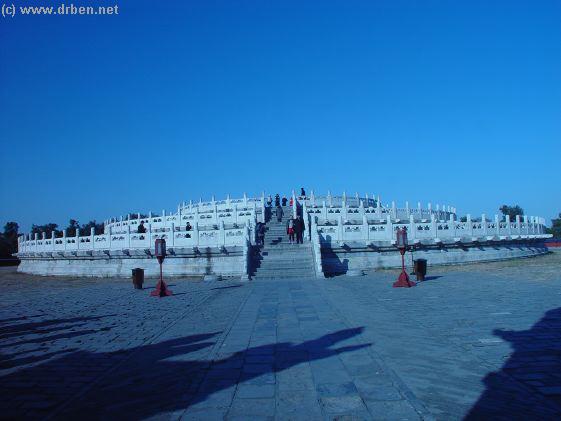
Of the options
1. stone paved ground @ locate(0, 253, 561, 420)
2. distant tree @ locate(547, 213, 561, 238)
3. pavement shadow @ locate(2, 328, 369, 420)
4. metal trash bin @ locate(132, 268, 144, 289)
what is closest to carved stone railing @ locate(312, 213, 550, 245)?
metal trash bin @ locate(132, 268, 144, 289)

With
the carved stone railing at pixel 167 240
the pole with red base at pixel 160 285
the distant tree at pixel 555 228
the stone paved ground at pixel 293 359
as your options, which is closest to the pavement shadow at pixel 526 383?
the stone paved ground at pixel 293 359

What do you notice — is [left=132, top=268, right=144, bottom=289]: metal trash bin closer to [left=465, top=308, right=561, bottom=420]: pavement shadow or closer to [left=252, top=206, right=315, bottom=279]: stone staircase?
[left=252, top=206, right=315, bottom=279]: stone staircase

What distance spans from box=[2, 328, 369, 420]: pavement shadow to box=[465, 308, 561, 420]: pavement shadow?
186cm

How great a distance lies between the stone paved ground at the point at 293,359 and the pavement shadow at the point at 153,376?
0.02 metres

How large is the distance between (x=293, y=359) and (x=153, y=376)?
1625 millimetres

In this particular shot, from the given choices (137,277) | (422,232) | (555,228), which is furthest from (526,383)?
(555,228)

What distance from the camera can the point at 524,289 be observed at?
11891mm

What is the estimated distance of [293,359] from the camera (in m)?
5.57

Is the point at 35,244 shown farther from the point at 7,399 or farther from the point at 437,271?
the point at 7,399

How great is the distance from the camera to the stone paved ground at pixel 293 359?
4062 millimetres

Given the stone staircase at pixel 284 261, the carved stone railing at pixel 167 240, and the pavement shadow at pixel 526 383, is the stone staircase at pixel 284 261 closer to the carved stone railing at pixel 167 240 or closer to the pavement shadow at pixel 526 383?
the carved stone railing at pixel 167 240

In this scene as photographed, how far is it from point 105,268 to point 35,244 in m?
7.54

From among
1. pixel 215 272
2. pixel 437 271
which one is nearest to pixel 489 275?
pixel 437 271

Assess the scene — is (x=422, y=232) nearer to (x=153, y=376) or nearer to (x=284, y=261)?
(x=284, y=261)
